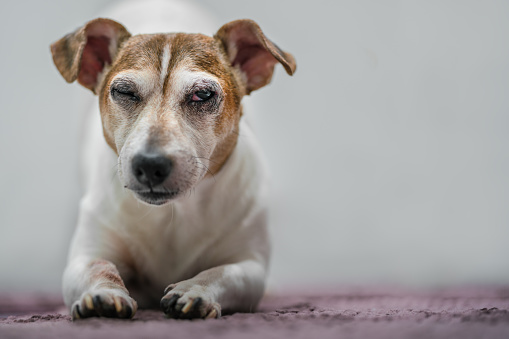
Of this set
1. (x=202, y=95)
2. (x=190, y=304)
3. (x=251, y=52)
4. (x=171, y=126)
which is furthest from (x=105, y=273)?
(x=251, y=52)

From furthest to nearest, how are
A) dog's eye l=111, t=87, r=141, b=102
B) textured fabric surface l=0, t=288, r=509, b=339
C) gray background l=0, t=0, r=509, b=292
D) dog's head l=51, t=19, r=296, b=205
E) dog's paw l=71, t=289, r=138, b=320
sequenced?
1. gray background l=0, t=0, r=509, b=292
2. dog's eye l=111, t=87, r=141, b=102
3. dog's head l=51, t=19, r=296, b=205
4. dog's paw l=71, t=289, r=138, b=320
5. textured fabric surface l=0, t=288, r=509, b=339

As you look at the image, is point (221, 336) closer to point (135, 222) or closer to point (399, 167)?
point (135, 222)

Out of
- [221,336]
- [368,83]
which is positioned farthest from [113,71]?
[368,83]

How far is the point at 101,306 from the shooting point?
1.63 metres

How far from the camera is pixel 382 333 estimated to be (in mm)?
1354

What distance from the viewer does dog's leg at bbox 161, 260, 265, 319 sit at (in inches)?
66.7

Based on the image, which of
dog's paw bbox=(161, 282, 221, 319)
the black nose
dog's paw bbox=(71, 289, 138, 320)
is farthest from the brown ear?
dog's paw bbox=(71, 289, 138, 320)

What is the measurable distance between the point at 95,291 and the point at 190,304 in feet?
0.82

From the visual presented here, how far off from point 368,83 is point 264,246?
198 cm

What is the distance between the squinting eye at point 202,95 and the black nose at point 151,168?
282 millimetres

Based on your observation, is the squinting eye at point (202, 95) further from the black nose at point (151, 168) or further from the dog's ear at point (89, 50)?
the dog's ear at point (89, 50)

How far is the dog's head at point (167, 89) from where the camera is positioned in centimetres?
173

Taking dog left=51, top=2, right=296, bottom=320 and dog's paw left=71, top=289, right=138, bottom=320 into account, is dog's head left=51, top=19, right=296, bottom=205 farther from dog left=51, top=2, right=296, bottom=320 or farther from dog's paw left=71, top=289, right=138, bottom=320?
dog's paw left=71, top=289, right=138, bottom=320

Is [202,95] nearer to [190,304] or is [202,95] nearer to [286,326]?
[190,304]
